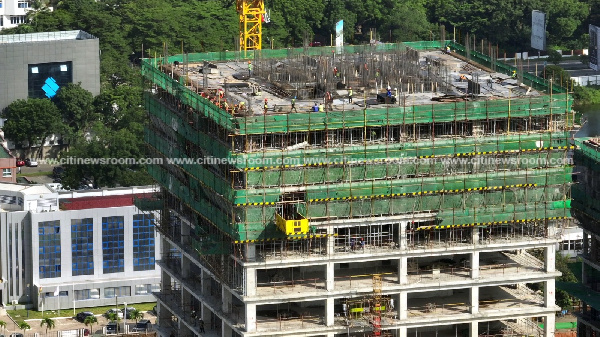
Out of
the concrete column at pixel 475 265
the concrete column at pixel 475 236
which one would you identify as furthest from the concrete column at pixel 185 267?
the concrete column at pixel 475 236

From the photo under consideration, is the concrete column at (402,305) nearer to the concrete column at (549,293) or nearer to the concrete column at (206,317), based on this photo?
the concrete column at (549,293)

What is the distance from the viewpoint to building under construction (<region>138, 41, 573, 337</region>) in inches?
6191

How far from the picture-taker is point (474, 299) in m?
163

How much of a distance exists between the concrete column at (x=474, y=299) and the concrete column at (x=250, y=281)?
18927 mm

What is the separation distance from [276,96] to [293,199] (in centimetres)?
1481

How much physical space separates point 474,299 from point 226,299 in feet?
69.1

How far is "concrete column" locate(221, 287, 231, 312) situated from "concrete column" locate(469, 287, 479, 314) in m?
20.5

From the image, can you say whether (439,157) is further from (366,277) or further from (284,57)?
(284,57)

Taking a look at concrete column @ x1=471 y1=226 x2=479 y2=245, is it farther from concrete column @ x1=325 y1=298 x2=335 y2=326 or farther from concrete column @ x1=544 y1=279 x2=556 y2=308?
concrete column @ x1=325 y1=298 x2=335 y2=326

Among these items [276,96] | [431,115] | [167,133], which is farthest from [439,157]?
[167,133]

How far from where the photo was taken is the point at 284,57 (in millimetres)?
183625

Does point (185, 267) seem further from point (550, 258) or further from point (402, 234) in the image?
point (550, 258)

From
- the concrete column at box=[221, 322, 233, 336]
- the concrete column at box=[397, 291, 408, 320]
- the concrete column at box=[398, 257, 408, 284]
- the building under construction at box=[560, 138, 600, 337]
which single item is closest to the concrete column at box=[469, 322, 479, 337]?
the concrete column at box=[397, 291, 408, 320]

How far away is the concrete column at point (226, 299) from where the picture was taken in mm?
163250
